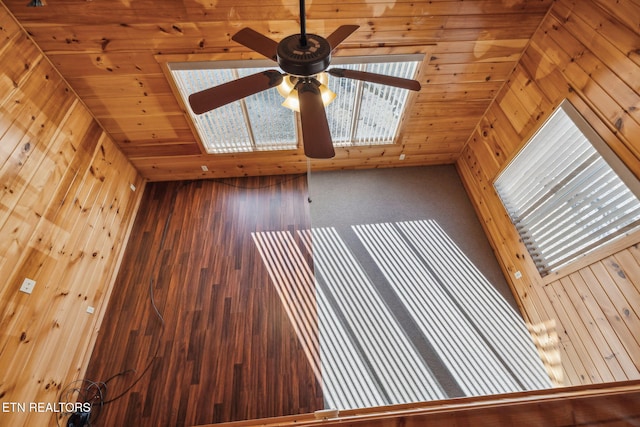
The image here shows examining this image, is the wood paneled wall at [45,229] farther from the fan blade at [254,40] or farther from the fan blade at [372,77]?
the fan blade at [372,77]

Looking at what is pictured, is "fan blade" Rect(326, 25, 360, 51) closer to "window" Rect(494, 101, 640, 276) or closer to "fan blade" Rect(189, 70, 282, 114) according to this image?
"fan blade" Rect(189, 70, 282, 114)

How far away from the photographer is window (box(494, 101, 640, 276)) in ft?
6.22

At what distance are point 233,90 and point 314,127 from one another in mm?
424

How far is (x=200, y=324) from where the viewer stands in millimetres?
2568

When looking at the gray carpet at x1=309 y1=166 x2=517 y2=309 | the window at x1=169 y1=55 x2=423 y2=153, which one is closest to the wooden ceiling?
the window at x1=169 y1=55 x2=423 y2=153

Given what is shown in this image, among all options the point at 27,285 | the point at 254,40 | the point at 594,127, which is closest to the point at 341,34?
the point at 254,40

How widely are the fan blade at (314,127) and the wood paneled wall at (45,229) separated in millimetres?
2225

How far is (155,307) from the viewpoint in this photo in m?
2.67

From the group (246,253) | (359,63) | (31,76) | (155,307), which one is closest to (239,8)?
(359,63)

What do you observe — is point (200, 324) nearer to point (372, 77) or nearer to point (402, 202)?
point (372, 77)

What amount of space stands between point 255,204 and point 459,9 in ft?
9.08

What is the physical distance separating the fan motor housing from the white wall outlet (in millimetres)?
2372

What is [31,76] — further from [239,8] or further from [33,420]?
[33,420]

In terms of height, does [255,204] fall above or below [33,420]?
above
